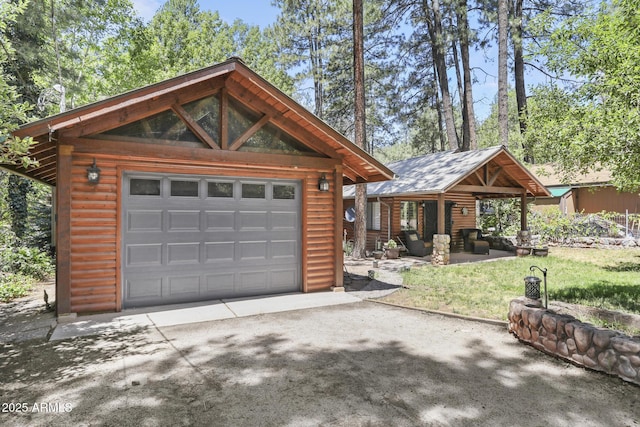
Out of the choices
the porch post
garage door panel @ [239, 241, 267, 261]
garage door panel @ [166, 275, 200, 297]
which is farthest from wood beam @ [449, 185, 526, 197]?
garage door panel @ [166, 275, 200, 297]

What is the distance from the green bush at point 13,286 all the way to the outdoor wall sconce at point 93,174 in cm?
401

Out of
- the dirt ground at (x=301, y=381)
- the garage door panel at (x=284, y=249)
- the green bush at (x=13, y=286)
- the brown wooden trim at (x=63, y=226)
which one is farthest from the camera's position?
the green bush at (x=13, y=286)

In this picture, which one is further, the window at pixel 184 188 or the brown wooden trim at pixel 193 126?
the window at pixel 184 188

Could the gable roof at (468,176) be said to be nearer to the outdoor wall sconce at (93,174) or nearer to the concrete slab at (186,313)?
the concrete slab at (186,313)

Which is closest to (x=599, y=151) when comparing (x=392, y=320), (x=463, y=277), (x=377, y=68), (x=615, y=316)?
(x=615, y=316)

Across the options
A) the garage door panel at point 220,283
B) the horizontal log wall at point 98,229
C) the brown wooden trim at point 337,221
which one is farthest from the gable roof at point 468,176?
the horizontal log wall at point 98,229

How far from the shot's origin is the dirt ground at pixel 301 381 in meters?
3.04

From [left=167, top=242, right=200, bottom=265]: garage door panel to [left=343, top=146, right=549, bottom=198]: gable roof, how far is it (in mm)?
6820

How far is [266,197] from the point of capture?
7230 millimetres

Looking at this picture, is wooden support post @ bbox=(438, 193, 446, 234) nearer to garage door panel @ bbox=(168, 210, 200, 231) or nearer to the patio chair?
the patio chair

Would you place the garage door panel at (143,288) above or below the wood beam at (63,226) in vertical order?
below

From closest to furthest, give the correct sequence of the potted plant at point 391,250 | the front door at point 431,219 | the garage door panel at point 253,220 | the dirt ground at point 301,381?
the dirt ground at point 301,381 → the garage door panel at point 253,220 → the potted plant at point 391,250 → the front door at point 431,219

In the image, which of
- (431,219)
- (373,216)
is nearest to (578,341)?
(373,216)

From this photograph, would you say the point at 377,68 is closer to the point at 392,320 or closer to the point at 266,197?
the point at 266,197
